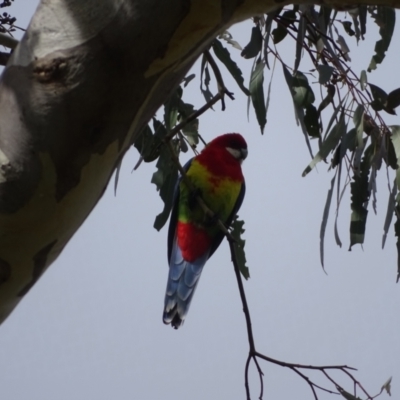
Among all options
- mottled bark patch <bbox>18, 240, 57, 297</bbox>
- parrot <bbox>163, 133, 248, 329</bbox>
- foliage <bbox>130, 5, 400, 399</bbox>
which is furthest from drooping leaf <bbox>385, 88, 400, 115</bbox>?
mottled bark patch <bbox>18, 240, 57, 297</bbox>

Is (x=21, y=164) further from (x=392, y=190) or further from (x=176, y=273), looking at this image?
(x=176, y=273)

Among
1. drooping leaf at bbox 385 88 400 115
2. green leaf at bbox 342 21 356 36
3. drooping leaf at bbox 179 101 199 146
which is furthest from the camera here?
green leaf at bbox 342 21 356 36

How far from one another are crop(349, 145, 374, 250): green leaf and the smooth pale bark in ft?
3.43

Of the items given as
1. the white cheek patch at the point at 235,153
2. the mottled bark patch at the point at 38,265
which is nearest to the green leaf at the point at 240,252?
the white cheek patch at the point at 235,153

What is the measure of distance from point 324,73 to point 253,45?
171 mm

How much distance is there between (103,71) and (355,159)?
1.18 metres

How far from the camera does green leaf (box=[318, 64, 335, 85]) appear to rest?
1630 millimetres

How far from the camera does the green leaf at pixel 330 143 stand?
170cm

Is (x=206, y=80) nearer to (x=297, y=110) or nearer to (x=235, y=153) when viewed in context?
(x=297, y=110)

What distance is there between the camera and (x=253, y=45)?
5.39 ft

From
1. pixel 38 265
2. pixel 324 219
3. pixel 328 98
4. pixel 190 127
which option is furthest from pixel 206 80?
pixel 38 265

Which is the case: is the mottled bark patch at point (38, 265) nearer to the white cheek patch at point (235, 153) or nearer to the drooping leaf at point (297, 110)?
the drooping leaf at point (297, 110)

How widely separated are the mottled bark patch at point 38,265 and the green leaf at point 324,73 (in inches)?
40.0

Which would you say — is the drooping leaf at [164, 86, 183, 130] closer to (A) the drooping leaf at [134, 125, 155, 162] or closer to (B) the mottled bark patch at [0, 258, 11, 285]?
(A) the drooping leaf at [134, 125, 155, 162]
